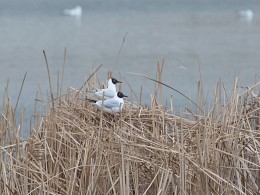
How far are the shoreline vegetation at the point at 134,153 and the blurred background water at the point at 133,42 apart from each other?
5.56 feet

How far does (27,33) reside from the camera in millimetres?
15570

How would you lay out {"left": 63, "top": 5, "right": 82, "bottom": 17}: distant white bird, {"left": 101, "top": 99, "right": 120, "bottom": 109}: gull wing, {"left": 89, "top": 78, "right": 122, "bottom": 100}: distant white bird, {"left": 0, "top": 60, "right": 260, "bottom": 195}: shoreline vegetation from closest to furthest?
{"left": 0, "top": 60, "right": 260, "bottom": 195}: shoreline vegetation < {"left": 101, "top": 99, "right": 120, "bottom": 109}: gull wing < {"left": 89, "top": 78, "right": 122, "bottom": 100}: distant white bird < {"left": 63, "top": 5, "right": 82, "bottom": 17}: distant white bird

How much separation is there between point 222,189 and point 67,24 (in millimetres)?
14784

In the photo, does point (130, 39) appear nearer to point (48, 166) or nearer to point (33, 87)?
point (33, 87)

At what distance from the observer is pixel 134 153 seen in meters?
3.33

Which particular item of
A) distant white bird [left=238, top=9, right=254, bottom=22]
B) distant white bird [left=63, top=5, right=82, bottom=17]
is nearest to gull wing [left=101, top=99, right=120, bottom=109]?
distant white bird [left=238, top=9, right=254, bottom=22]

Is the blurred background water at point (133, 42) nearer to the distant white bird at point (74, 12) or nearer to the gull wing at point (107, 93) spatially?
the distant white bird at point (74, 12)

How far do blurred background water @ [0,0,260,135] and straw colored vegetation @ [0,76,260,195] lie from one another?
1.69m

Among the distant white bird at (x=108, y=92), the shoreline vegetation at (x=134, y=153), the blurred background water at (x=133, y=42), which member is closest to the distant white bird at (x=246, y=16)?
the blurred background water at (x=133, y=42)

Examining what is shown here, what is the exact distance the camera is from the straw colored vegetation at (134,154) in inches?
126

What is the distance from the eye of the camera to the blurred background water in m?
9.34

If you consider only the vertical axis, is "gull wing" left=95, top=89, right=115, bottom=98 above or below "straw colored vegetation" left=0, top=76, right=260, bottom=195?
above

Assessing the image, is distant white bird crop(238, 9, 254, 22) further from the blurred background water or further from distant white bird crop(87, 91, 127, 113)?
distant white bird crop(87, 91, 127, 113)

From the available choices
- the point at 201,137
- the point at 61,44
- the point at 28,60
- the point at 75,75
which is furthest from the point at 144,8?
the point at 201,137
